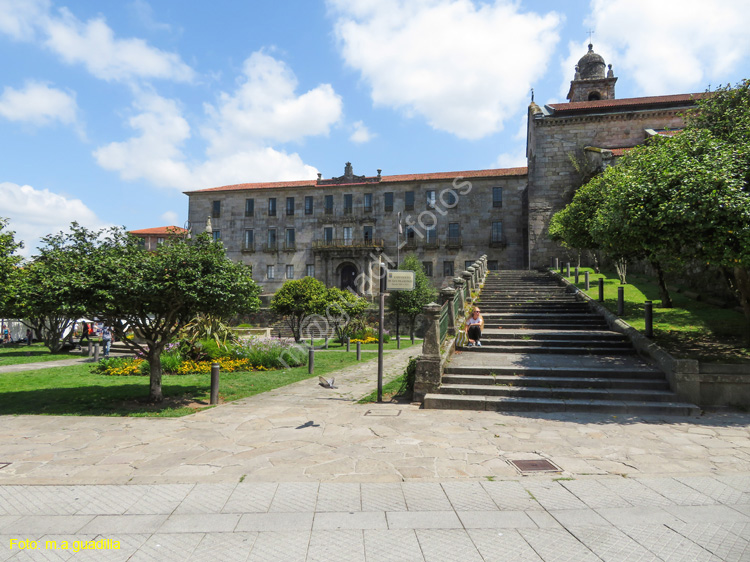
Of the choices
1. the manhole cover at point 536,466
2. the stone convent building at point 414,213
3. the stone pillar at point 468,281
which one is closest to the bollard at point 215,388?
the manhole cover at point 536,466

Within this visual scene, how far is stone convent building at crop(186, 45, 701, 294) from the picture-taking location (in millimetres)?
32812

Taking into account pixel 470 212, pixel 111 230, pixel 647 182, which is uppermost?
pixel 470 212

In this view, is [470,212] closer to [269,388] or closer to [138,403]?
[269,388]

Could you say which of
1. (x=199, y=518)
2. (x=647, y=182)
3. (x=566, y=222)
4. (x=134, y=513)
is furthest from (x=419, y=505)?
(x=566, y=222)

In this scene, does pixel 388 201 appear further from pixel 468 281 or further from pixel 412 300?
pixel 468 281

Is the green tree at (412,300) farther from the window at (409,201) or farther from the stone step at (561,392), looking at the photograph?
the stone step at (561,392)

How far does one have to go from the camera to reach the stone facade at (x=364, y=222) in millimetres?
39438

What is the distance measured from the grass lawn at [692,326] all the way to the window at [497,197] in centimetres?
2366

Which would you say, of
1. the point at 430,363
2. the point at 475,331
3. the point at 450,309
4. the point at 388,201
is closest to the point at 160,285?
the point at 430,363

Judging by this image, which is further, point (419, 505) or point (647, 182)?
point (647, 182)

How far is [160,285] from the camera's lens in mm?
7664

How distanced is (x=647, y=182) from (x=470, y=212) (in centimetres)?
3219

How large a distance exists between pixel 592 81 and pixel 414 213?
22756 millimetres

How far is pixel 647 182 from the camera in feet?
27.2
